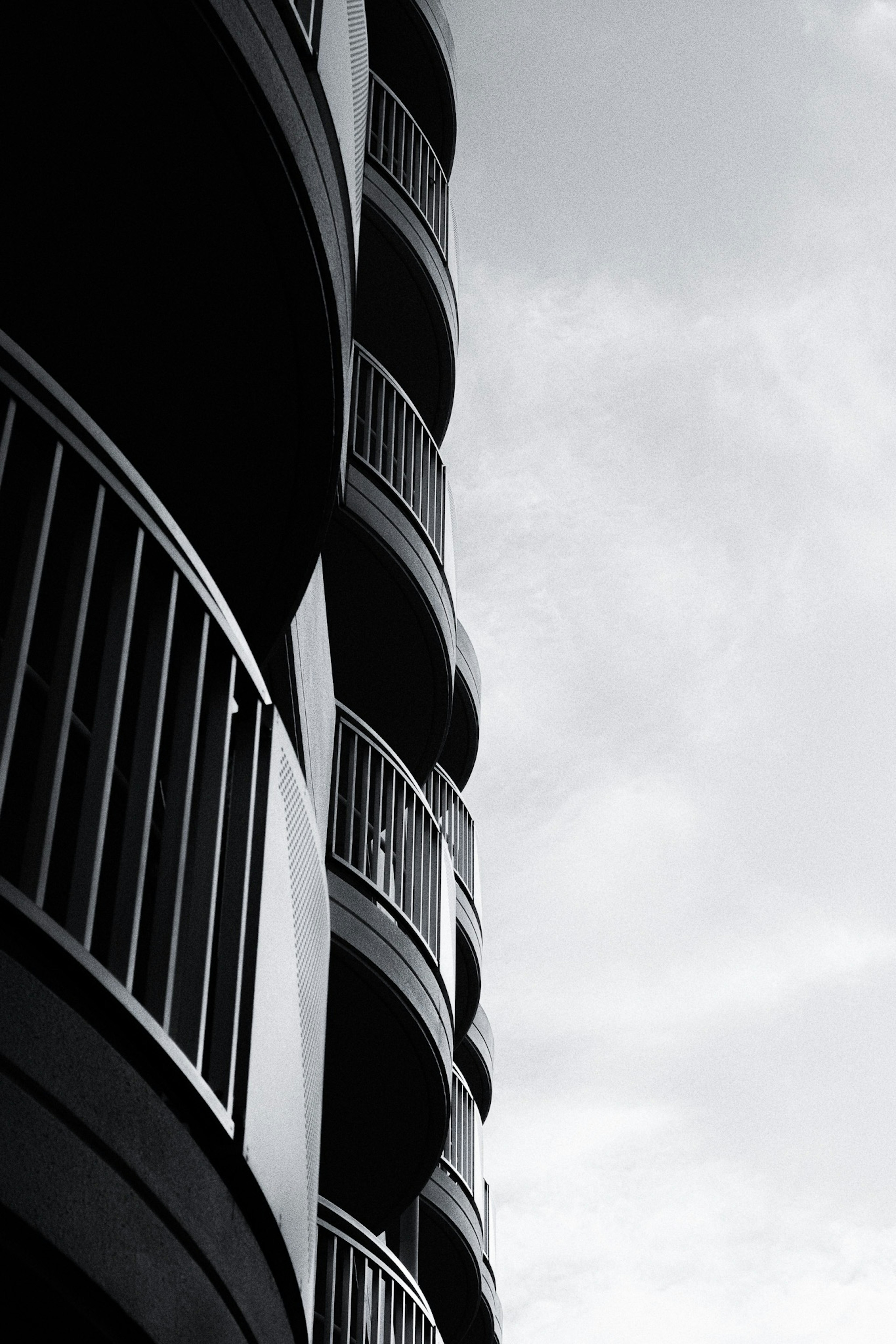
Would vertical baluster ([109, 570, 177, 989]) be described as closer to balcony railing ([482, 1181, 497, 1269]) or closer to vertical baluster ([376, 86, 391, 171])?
vertical baluster ([376, 86, 391, 171])

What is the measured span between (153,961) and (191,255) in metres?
2.89

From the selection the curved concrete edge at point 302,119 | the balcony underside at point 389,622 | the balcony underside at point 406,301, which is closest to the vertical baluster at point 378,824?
the balcony underside at point 389,622

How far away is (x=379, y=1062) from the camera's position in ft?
33.0

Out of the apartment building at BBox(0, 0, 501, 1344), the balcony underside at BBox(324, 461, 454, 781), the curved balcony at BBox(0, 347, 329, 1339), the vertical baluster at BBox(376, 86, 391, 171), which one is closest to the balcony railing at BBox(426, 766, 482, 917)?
the balcony underside at BBox(324, 461, 454, 781)

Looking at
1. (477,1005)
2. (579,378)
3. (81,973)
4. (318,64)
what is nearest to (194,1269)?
(81,973)

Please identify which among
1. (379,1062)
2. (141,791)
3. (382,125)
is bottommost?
(141,791)

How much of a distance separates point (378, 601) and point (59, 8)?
23.3 feet

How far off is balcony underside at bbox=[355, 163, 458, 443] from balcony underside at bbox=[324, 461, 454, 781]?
5.86 feet

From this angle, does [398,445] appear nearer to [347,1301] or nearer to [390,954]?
[390,954]

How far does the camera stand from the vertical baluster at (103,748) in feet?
10.9

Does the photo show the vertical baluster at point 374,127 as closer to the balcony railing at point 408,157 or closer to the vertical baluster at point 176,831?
the balcony railing at point 408,157

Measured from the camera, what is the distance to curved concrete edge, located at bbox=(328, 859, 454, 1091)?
9.24 m

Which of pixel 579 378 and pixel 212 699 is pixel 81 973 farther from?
pixel 579 378

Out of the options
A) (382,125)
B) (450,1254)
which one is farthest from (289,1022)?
(450,1254)
